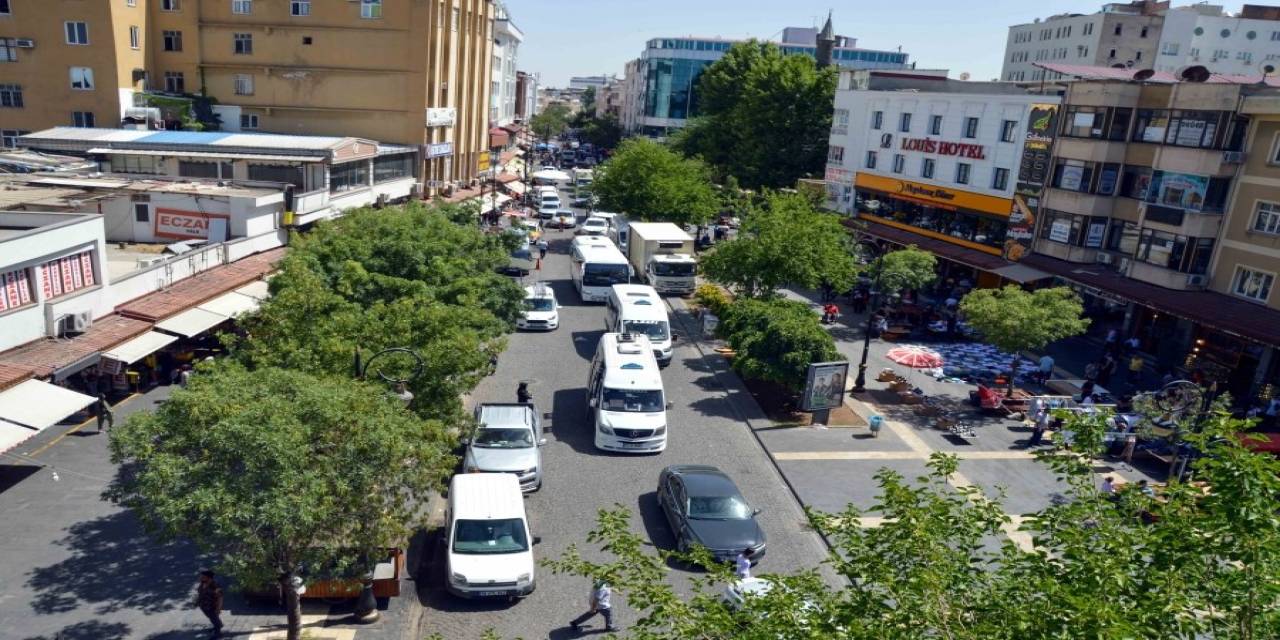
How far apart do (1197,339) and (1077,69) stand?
1380 centimetres

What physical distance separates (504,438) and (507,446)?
246 millimetres

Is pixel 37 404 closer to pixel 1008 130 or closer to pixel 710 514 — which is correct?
pixel 710 514

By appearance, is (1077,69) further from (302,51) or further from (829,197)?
(302,51)

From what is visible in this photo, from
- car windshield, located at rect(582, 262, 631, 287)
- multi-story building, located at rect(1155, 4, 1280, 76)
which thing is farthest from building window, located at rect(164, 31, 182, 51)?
multi-story building, located at rect(1155, 4, 1280, 76)

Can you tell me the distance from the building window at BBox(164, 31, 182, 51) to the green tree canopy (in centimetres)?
2712

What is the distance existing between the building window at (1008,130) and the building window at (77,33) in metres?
46.5


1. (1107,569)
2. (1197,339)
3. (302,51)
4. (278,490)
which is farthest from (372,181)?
(1107,569)

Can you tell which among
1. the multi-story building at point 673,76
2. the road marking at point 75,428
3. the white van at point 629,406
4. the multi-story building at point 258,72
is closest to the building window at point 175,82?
the multi-story building at point 258,72

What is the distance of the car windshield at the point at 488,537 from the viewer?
50.7 ft

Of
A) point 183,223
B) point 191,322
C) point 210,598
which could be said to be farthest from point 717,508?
point 183,223

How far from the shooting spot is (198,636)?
43.9 feet

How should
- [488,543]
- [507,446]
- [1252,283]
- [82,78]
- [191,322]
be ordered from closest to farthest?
[488,543], [507,446], [191,322], [1252,283], [82,78]

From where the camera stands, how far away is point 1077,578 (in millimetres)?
6781

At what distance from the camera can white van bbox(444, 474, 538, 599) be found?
48.8 feet
